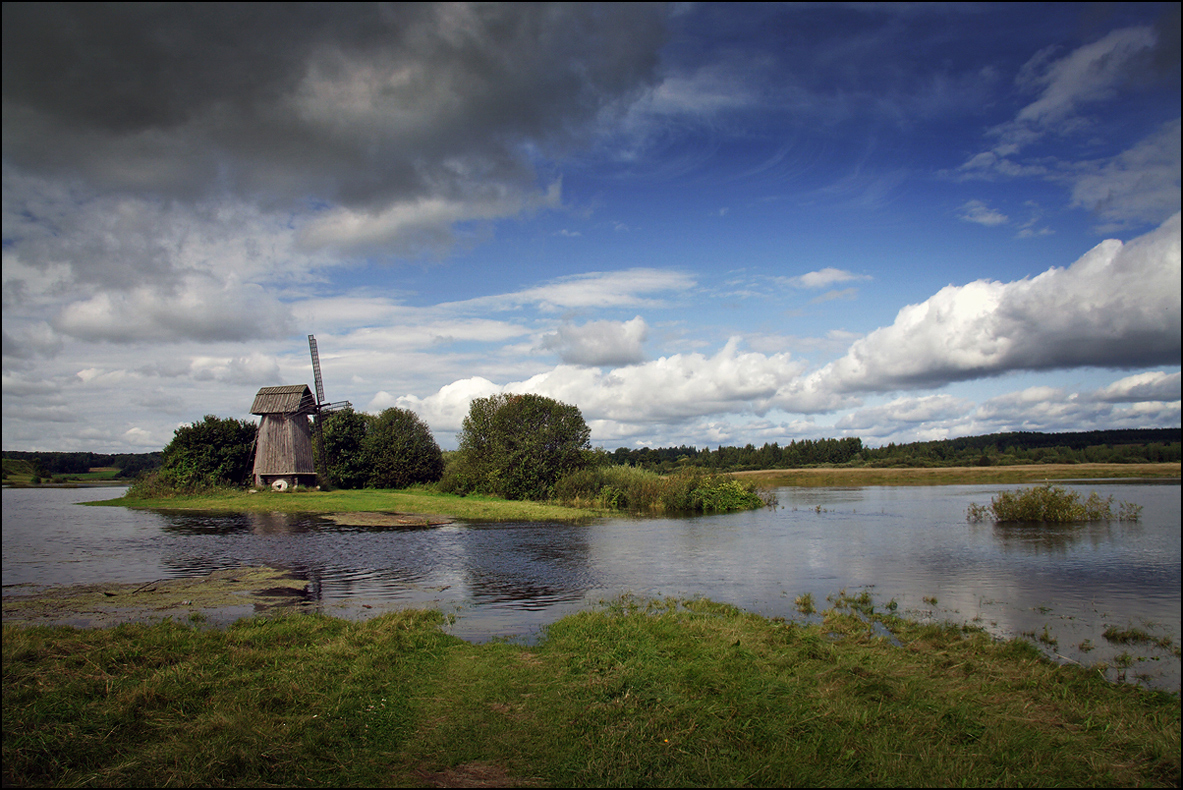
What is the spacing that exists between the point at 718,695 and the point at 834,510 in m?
42.6

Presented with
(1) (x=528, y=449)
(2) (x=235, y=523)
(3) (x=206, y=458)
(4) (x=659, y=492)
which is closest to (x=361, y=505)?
(2) (x=235, y=523)

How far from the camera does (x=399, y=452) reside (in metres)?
69.0

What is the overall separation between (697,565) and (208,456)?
53.9 m

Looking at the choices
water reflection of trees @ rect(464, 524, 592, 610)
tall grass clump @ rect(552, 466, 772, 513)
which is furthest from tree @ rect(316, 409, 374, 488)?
water reflection of trees @ rect(464, 524, 592, 610)

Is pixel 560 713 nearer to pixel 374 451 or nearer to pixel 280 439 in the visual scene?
pixel 280 439

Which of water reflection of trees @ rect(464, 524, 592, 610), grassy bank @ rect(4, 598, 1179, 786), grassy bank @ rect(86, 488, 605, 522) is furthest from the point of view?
grassy bank @ rect(86, 488, 605, 522)

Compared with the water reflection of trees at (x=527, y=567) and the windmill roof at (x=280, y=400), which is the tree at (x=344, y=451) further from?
the water reflection of trees at (x=527, y=567)

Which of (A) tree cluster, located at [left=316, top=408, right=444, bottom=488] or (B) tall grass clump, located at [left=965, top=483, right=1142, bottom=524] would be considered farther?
(A) tree cluster, located at [left=316, top=408, right=444, bottom=488]

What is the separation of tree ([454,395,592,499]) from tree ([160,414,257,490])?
891 inches

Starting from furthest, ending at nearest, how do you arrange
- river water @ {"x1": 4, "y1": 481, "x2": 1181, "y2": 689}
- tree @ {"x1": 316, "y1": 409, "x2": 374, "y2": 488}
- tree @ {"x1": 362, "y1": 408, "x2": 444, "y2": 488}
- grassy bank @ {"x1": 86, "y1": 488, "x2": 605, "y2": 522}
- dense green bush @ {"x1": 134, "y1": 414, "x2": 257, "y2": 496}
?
tree @ {"x1": 362, "y1": 408, "x2": 444, "y2": 488}, tree @ {"x1": 316, "y1": 409, "x2": 374, "y2": 488}, dense green bush @ {"x1": 134, "y1": 414, "x2": 257, "y2": 496}, grassy bank @ {"x1": 86, "y1": 488, "x2": 605, "y2": 522}, river water @ {"x1": 4, "y1": 481, "x2": 1181, "y2": 689}

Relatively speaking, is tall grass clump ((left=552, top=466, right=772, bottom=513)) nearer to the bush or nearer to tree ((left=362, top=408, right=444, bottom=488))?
tree ((left=362, top=408, right=444, bottom=488))

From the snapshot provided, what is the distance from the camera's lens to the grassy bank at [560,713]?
6.39 meters

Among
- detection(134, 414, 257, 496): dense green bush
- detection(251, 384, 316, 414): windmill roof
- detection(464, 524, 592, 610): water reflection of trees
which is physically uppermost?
detection(251, 384, 316, 414): windmill roof

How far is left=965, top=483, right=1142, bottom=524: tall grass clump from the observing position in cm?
2562
